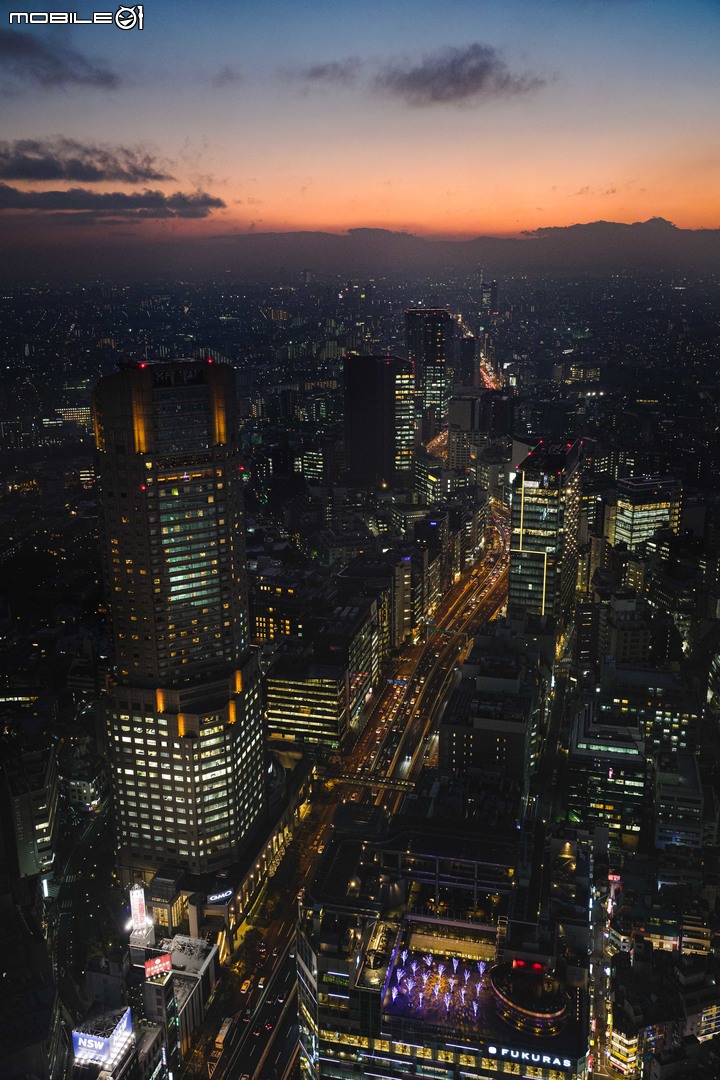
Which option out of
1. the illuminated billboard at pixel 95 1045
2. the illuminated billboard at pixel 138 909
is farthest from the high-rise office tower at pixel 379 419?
the illuminated billboard at pixel 95 1045

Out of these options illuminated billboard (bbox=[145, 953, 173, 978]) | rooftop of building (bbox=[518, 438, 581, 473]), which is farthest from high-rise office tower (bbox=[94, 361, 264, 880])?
rooftop of building (bbox=[518, 438, 581, 473])

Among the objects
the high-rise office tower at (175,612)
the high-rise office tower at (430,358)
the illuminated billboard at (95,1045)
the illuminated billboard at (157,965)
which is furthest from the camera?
the high-rise office tower at (430,358)

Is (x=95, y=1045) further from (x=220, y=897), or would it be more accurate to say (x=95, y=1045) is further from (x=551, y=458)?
(x=551, y=458)

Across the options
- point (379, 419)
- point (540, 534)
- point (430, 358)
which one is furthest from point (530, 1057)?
point (430, 358)

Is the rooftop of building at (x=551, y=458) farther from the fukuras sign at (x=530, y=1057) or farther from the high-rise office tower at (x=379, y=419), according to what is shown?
the fukuras sign at (x=530, y=1057)

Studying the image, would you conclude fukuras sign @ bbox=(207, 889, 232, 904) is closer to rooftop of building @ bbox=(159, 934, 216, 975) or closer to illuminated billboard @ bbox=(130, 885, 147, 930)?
rooftop of building @ bbox=(159, 934, 216, 975)
